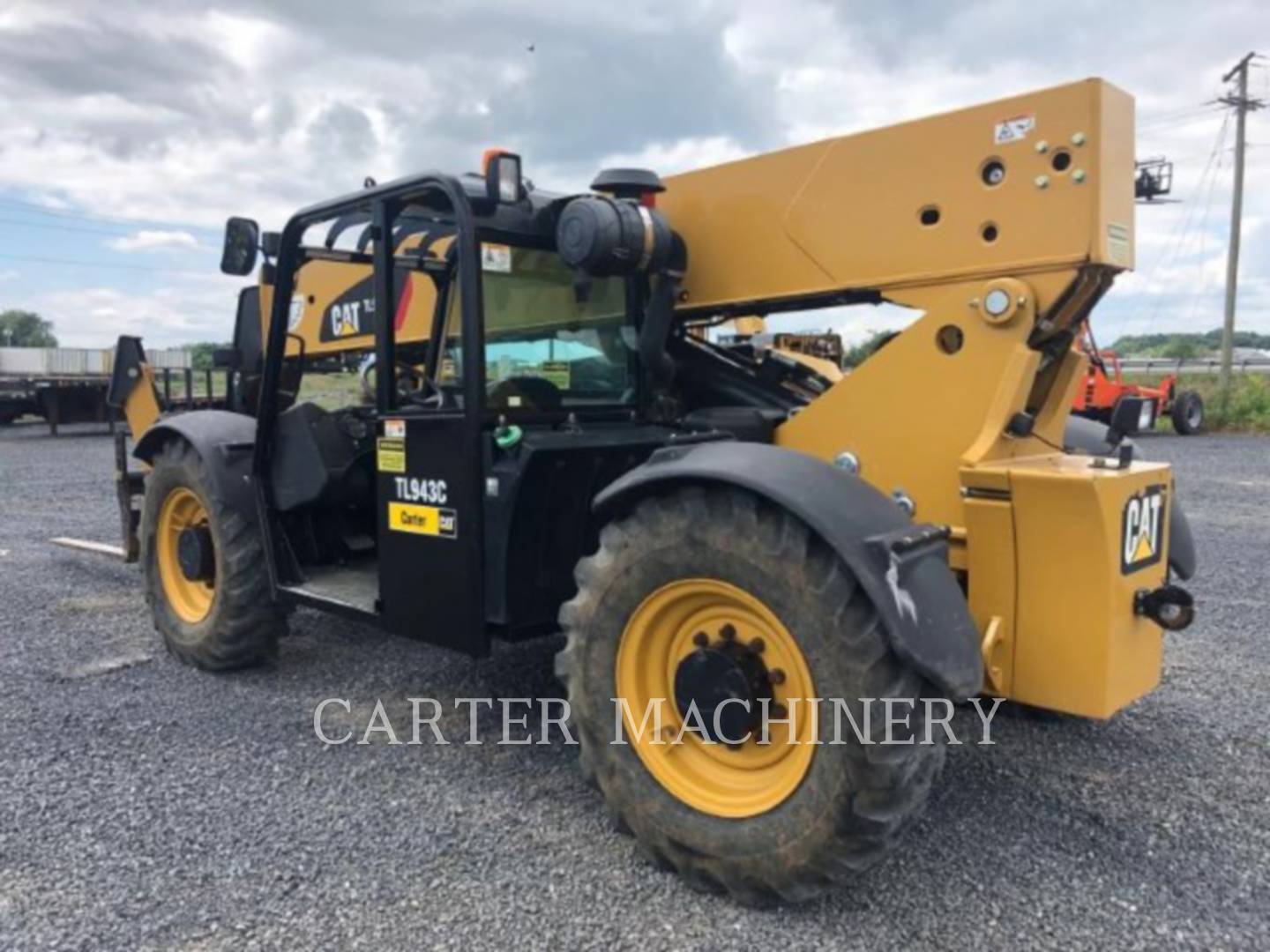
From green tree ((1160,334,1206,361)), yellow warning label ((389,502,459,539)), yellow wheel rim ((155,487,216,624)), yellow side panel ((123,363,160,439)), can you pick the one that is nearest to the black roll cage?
yellow warning label ((389,502,459,539))

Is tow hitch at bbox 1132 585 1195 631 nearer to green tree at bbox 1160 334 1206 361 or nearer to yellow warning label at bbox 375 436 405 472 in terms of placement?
yellow warning label at bbox 375 436 405 472

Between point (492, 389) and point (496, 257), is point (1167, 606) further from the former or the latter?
point (496, 257)

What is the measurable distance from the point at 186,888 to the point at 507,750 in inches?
52.4

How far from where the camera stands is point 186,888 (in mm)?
2975

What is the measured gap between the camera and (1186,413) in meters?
20.2

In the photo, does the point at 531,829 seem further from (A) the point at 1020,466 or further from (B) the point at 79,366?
(B) the point at 79,366

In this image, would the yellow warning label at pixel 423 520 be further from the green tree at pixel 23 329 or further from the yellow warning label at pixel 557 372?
the green tree at pixel 23 329

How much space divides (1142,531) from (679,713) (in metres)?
1.62

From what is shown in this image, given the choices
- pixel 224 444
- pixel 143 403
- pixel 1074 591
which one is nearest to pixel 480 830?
pixel 1074 591

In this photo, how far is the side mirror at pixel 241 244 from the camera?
4.97 meters

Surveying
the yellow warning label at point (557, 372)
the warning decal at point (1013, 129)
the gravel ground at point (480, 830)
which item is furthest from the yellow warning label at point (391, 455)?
the warning decal at point (1013, 129)

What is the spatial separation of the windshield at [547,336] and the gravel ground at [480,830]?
4.81 feet

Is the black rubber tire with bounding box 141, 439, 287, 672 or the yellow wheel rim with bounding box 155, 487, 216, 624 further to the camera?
the yellow wheel rim with bounding box 155, 487, 216, 624

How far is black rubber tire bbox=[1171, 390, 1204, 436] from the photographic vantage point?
65.8ft
